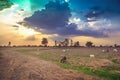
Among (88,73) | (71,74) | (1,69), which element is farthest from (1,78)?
(88,73)

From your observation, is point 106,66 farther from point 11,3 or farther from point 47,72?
point 11,3

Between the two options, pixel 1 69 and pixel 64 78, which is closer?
pixel 64 78

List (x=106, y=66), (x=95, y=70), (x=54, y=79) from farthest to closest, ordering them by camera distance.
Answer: (x=106, y=66), (x=95, y=70), (x=54, y=79)

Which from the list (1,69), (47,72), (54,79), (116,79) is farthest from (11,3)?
(116,79)

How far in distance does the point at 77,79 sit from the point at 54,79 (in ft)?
5.49

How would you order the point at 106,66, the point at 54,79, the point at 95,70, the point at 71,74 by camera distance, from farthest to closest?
the point at 106,66, the point at 95,70, the point at 71,74, the point at 54,79

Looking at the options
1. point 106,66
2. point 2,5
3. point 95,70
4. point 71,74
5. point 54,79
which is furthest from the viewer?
point 2,5

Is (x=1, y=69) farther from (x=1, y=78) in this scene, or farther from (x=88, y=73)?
(x=88, y=73)

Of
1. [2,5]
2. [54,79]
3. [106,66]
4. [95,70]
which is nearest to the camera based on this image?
[54,79]

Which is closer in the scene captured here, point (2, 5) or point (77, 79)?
point (77, 79)

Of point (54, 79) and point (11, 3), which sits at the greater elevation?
point (11, 3)

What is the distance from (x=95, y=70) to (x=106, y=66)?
273cm

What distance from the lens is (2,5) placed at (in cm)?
2705

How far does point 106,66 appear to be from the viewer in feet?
77.7
